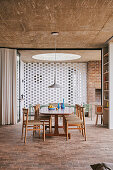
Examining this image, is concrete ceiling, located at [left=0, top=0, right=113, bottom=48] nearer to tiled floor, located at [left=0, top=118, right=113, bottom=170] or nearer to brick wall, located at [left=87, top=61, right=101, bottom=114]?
tiled floor, located at [left=0, top=118, right=113, bottom=170]

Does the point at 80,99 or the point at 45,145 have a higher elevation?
the point at 80,99

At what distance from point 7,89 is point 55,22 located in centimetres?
297

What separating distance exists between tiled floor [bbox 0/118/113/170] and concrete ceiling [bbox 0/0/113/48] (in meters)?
2.32

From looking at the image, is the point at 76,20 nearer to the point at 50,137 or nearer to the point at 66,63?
the point at 50,137

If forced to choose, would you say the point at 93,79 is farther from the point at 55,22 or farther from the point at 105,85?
the point at 55,22

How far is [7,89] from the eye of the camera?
237 inches

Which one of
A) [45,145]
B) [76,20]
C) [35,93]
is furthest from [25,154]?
[35,93]

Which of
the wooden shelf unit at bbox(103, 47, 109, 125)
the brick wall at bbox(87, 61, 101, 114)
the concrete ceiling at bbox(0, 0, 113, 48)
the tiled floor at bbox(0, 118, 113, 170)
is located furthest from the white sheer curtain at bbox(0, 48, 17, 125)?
the brick wall at bbox(87, 61, 101, 114)

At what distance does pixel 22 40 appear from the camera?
17.0 feet

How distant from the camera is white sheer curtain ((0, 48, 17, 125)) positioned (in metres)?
5.98

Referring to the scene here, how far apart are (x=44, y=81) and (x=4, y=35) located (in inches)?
171

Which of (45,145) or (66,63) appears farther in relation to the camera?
(66,63)

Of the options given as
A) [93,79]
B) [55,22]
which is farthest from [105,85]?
[55,22]

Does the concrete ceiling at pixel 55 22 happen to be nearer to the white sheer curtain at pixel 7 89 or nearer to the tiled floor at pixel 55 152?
the white sheer curtain at pixel 7 89
